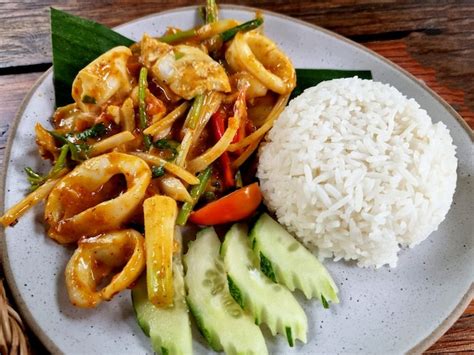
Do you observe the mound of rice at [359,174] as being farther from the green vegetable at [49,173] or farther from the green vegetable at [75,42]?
the green vegetable at [49,173]

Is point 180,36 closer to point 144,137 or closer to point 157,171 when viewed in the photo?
point 144,137

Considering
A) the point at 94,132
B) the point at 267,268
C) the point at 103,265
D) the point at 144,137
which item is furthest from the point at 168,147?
the point at 267,268

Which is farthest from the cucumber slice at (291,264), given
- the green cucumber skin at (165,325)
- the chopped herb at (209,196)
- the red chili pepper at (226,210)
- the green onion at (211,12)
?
the green onion at (211,12)

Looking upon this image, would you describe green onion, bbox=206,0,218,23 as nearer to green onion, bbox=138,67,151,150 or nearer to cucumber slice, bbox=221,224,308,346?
green onion, bbox=138,67,151,150

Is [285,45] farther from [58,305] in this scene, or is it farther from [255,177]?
[58,305]

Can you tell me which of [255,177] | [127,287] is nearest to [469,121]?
[255,177]

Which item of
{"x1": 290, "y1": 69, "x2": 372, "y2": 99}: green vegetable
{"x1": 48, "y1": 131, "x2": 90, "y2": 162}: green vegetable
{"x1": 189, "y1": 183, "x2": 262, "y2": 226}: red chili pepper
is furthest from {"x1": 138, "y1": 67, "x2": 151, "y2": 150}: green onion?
{"x1": 290, "y1": 69, "x2": 372, "y2": 99}: green vegetable
